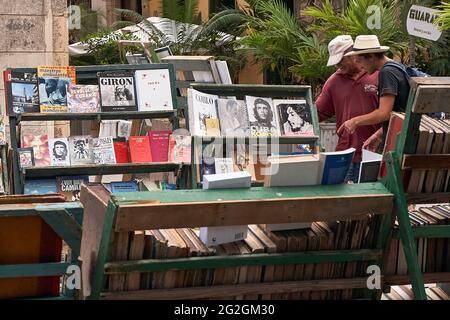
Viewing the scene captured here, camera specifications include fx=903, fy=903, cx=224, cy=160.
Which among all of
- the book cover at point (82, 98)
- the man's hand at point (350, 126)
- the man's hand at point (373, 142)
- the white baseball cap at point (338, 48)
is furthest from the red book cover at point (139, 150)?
the man's hand at point (373, 142)

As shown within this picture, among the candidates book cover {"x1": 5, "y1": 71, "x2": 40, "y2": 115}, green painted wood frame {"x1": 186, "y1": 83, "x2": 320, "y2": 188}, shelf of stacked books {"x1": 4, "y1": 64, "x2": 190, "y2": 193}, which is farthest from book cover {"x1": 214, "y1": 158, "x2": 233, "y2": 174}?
book cover {"x1": 5, "y1": 71, "x2": 40, "y2": 115}

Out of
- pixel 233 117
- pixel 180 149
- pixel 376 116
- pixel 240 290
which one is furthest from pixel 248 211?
pixel 180 149

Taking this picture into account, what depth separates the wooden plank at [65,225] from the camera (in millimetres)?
3748

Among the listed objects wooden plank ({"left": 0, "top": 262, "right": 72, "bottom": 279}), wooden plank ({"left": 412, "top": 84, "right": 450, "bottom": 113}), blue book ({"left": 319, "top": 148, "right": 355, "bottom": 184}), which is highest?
wooden plank ({"left": 412, "top": 84, "right": 450, "bottom": 113})

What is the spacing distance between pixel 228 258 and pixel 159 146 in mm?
3937

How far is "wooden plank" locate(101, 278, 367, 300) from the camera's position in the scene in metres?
3.72

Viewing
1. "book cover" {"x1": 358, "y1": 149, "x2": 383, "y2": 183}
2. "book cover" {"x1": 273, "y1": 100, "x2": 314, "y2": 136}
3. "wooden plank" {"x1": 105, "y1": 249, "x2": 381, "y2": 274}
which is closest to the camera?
"wooden plank" {"x1": 105, "y1": 249, "x2": 381, "y2": 274}

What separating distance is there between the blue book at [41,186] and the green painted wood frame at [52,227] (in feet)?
11.3

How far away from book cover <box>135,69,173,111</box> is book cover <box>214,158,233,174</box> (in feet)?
3.44

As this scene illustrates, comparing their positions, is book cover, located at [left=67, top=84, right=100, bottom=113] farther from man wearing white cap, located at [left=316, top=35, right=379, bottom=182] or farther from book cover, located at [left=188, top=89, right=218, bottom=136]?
man wearing white cap, located at [left=316, top=35, right=379, bottom=182]

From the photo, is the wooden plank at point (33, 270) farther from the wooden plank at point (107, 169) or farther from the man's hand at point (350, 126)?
the wooden plank at point (107, 169)

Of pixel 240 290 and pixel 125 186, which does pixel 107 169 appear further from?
pixel 240 290

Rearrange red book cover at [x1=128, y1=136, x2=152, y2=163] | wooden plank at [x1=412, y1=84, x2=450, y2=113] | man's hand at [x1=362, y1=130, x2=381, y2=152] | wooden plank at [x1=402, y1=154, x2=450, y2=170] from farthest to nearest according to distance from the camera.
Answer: red book cover at [x1=128, y1=136, x2=152, y2=163] → man's hand at [x1=362, y1=130, x2=381, y2=152] → wooden plank at [x1=402, y1=154, x2=450, y2=170] → wooden plank at [x1=412, y1=84, x2=450, y2=113]
